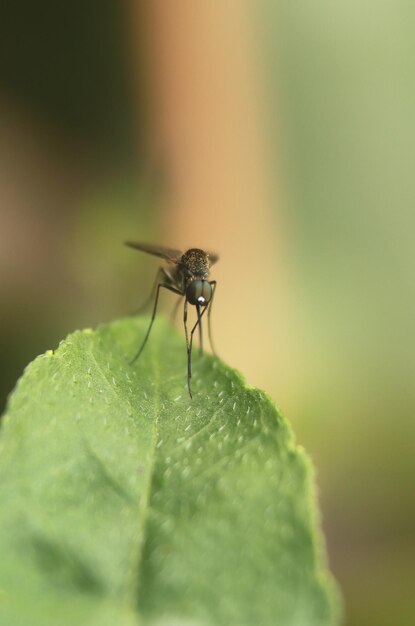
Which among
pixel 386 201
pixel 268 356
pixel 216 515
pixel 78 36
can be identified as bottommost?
pixel 216 515

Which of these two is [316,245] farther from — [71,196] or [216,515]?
[216,515]

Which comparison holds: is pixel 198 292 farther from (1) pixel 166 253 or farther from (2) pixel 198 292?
(1) pixel 166 253

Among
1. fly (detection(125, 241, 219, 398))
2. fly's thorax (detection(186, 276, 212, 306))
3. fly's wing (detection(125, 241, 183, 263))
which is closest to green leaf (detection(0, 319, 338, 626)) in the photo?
fly (detection(125, 241, 219, 398))

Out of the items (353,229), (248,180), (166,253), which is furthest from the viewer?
(248,180)

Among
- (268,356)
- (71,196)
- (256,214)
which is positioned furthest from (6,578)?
(256,214)

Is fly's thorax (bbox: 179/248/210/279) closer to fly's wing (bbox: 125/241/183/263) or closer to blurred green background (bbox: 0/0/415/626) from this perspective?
fly's wing (bbox: 125/241/183/263)

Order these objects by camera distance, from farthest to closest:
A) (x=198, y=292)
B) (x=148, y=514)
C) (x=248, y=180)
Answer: (x=248, y=180)
(x=198, y=292)
(x=148, y=514)

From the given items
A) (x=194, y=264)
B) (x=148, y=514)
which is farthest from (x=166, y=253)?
(x=148, y=514)
